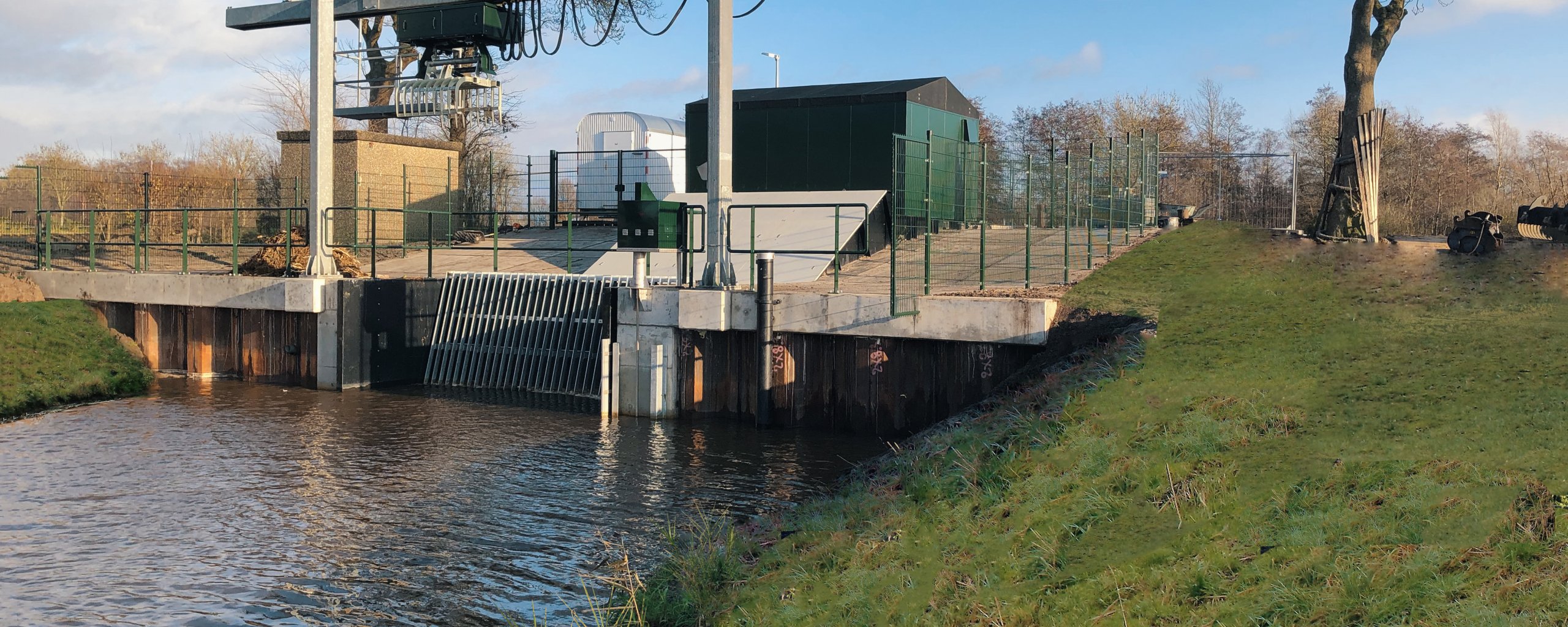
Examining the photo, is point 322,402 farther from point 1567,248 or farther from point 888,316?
point 1567,248

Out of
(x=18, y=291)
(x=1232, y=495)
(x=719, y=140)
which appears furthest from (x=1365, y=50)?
(x=18, y=291)

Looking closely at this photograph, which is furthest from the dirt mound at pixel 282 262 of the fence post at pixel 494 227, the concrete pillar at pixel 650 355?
the concrete pillar at pixel 650 355

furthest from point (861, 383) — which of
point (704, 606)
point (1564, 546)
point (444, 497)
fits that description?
point (1564, 546)

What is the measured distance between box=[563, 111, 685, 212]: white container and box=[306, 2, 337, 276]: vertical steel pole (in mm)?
8523

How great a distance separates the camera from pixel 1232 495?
6.30 metres

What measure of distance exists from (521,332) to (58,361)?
21.0ft

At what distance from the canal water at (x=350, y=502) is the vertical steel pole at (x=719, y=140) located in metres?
1.94

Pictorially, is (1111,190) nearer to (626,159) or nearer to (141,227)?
(626,159)

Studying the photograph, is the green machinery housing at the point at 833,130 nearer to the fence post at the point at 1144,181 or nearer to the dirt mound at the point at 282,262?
the fence post at the point at 1144,181

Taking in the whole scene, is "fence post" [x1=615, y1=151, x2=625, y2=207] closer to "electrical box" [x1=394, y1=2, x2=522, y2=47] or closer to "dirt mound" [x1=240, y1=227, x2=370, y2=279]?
"electrical box" [x1=394, y1=2, x2=522, y2=47]

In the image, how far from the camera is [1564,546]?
16.4ft

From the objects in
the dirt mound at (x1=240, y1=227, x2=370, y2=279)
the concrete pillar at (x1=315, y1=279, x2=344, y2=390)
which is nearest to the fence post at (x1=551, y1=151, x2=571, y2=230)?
the dirt mound at (x1=240, y1=227, x2=370, y2=279)

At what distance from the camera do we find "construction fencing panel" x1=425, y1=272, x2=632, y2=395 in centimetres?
1578

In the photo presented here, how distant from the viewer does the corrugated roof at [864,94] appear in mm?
19750
